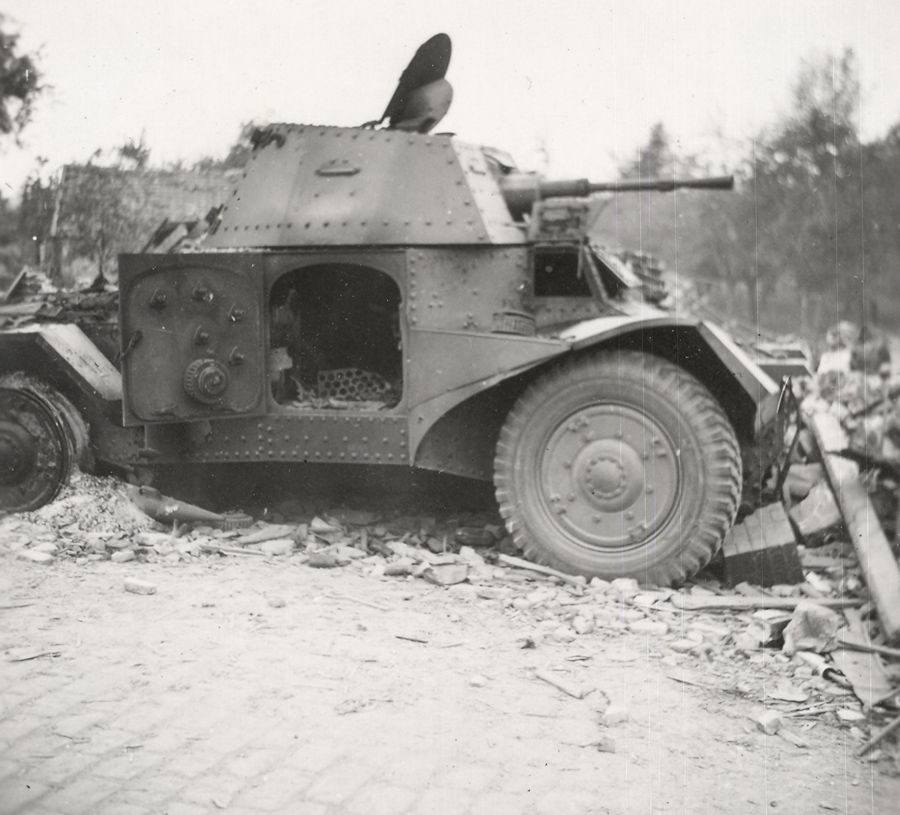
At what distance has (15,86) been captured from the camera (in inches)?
160

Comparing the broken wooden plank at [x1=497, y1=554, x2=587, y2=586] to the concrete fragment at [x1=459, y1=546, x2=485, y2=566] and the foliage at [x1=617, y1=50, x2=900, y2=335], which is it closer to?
the concrete fragment at [x1=459, y1=546, x2=485, y2=566]

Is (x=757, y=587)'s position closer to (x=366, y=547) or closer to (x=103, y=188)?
(x=366, y=547)

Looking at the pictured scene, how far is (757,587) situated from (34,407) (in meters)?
4.22

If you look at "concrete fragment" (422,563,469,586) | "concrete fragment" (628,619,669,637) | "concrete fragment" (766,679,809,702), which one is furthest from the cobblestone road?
"concrete fragment" (422,563,469,586)

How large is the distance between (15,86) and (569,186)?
10.1ft

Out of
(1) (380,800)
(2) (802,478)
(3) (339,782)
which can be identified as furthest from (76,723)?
(2) (802,478)

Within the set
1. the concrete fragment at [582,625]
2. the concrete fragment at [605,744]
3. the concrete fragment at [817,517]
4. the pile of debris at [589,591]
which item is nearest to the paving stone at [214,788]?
the concrete fragment at [605,744]

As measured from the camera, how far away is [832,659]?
4.15 meters

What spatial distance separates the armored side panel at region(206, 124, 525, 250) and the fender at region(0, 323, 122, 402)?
1021 mm

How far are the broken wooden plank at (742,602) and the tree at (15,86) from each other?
354 cm

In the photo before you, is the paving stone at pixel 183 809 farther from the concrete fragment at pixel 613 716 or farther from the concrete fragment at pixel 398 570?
the concrete fragment at pixel 398 570

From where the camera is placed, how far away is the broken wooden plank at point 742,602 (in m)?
4.86

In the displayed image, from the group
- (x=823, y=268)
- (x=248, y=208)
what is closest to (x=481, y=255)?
(x=248, y=208)

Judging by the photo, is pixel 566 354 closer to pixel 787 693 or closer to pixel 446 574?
pixel 446 574
